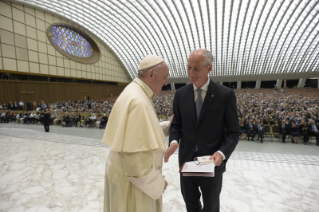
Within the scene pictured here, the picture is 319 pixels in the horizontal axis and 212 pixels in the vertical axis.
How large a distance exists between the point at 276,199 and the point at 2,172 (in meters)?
6.24

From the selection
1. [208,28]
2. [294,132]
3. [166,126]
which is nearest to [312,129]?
[294,132]

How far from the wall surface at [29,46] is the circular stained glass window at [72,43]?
2.99 feet

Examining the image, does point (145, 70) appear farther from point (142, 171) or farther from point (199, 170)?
point (199, 170)

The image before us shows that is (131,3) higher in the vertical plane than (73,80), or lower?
higher

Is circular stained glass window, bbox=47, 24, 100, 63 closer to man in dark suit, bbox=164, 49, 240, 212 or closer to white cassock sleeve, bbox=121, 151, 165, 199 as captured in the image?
man in dark suit, bbox=164, 49, 240, 212

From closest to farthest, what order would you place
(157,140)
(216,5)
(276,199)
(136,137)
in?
(136,137)
(157,140)
(276,199)
(216,5)

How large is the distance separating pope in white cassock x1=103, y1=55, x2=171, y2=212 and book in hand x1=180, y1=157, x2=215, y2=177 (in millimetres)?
282

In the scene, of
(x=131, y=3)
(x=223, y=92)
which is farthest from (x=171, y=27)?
(x=223, y=92)

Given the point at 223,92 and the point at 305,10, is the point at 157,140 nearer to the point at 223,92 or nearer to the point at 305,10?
the point at 223,92

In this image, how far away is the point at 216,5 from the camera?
25.8 metres

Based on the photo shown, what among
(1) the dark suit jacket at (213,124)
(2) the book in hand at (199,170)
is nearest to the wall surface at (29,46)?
(1) the dark suit jacket at (213,124)

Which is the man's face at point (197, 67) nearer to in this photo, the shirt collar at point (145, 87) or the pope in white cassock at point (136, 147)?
the pope in white cassock at point (136, 147)

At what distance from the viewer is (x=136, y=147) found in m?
1.26

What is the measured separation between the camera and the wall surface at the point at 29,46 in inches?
829
